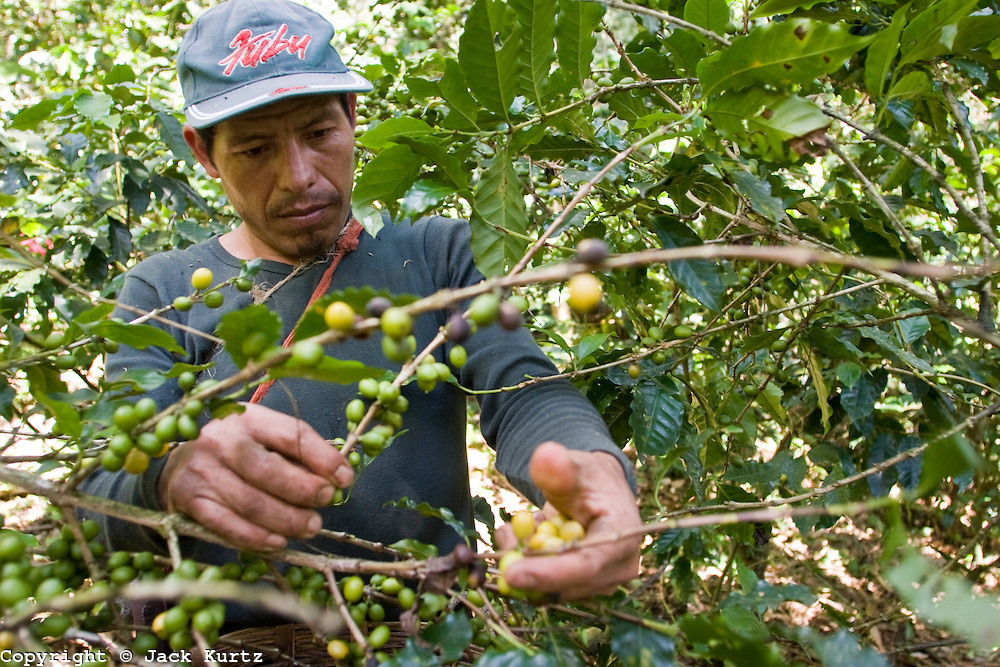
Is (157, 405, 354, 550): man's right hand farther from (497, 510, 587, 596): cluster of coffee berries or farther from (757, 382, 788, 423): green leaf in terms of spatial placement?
(757, 382, 788, 423): green leaf

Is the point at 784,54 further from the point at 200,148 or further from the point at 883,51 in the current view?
the point at 200,148

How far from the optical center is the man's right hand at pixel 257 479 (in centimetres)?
107

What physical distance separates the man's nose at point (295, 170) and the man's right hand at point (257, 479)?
875mm

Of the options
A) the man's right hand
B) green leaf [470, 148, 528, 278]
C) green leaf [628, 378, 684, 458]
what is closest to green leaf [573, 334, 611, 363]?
green leaf [628, 378, 684, 458]

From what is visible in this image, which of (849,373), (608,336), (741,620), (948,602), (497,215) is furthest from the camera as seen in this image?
(849,373)

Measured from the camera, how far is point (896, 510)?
2.62 ft

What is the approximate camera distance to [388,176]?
4.78 feet

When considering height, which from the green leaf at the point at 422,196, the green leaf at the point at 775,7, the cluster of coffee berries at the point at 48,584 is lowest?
the cluster of coffee berries at the point at 48,584

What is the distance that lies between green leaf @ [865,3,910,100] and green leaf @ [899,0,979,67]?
0.09ft

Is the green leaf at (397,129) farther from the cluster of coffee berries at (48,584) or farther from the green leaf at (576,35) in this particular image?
the cluster of coffee berries at (48,584)

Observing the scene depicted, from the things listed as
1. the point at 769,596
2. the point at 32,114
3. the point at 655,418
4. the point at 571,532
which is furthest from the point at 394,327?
the point at 32,114

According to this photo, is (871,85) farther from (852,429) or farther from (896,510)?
(852,429)

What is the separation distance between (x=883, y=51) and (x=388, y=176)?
1.03m

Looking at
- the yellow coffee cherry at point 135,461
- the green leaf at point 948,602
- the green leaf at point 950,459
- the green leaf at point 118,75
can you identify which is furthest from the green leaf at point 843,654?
the green leaf at point 118,75
